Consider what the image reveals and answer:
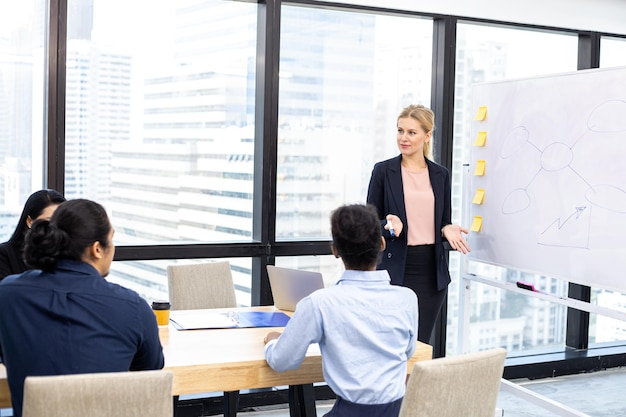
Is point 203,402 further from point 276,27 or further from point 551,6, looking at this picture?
point 551,6

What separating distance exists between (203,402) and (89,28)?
2.10 metres

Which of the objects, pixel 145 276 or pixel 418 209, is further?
pixel 145 276

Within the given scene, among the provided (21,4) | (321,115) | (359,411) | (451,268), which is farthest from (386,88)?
(359,411)

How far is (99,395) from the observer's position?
74.6 inches

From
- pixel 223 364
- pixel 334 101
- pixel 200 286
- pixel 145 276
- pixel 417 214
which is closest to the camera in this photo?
pixel 223 364

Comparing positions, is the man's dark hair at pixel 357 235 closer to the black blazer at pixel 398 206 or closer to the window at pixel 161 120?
the black blazer at pixel 398 206

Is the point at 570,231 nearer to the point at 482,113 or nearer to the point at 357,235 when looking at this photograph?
the point at 482,113

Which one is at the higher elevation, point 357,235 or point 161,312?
point 357,235

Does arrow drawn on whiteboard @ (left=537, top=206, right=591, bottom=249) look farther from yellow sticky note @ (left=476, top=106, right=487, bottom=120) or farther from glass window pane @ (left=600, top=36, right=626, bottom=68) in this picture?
glass window pane @ (left=600, top=36, right=626, bottom=68)

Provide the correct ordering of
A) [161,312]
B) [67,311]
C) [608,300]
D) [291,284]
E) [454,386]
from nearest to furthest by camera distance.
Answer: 1. [67,311]
2. [454,386]
3. [161,312]
4. [291,284]
5. [608,300]

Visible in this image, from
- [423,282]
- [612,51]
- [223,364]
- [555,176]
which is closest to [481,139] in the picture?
[555,176]

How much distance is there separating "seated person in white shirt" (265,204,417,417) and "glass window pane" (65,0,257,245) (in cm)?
213

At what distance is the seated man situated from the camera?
2.08 m

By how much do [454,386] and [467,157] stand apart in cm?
305
